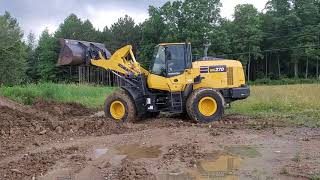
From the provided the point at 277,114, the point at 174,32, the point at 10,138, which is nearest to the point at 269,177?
the point at 10,138

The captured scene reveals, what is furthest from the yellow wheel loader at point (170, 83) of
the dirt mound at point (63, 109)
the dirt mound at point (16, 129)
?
the dirt mound at point (63, 109)

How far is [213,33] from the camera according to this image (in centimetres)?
7062

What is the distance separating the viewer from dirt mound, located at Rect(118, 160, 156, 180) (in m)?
7.98

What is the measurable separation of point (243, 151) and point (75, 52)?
729 centimetres

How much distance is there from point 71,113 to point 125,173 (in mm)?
10291

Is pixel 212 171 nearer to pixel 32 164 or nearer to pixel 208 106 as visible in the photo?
pixel 32 164

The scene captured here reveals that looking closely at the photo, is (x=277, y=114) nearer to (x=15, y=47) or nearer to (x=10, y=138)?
(x=10, y=138)

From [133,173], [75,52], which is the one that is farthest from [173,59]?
[133,173]

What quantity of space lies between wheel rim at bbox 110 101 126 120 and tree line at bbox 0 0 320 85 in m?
50.4

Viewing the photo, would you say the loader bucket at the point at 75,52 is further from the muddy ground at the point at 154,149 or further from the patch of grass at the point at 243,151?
the patch of grass at the point at 243,151

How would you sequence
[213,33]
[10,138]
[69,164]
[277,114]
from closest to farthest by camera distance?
[69,164] < [10,138] < [277,114] < [213,33]

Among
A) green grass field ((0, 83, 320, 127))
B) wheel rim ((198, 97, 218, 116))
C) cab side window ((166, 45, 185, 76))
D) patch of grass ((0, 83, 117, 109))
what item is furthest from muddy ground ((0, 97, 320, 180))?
patch of grass ((0, 83, 117, 109))

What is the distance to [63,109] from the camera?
18.5 meters

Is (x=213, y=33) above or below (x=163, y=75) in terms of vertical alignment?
above
